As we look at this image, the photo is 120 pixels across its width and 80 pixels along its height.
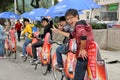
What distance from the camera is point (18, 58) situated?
16.6m

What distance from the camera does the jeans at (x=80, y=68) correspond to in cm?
657

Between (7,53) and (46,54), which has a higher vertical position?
(46,54)

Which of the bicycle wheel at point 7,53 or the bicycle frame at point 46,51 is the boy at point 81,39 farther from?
the bicycle wheel at point 7,53

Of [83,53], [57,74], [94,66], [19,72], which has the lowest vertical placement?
[19,72]

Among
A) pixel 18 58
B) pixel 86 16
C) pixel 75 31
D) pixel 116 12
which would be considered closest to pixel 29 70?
pixel 18 58

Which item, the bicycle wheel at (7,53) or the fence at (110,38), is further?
the fence at (110,38)

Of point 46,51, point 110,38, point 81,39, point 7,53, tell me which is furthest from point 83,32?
point 110,38

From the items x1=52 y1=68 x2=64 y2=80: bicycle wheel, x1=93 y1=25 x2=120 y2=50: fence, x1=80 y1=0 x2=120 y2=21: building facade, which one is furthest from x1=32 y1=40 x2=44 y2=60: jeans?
x1=80 y1=0 x2=120 y2=21: building facade

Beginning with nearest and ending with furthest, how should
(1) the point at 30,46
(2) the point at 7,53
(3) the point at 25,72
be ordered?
(3) the point at 25,72 → (1) the point at 30,46 → (2) the point at 7,53

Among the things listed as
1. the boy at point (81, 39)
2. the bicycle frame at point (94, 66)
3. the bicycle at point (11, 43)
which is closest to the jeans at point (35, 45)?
the bicycle at point (11, 43)

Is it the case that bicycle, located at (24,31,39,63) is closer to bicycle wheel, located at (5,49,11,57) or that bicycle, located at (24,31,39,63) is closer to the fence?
bicycle wheel, located at (5,49,11,57)

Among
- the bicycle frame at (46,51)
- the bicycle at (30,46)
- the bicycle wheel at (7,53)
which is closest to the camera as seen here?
the bicycle frame at (46,51)

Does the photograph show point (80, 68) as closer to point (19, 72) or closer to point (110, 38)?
point (19, 72)

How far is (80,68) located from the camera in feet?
21.6
